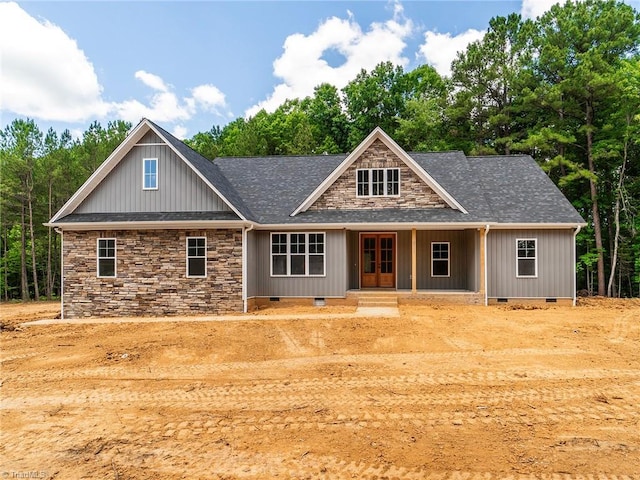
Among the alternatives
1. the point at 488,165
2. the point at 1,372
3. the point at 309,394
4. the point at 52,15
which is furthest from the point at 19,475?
the point at 488,165

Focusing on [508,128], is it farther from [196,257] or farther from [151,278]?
[151,278]

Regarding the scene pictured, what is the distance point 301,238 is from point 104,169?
23.9ft

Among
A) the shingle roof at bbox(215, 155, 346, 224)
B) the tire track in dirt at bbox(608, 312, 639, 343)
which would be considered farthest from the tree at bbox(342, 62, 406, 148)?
the tire track in dirt at bbox(608, 312, 639, 343)

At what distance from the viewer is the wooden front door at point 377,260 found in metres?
16.8

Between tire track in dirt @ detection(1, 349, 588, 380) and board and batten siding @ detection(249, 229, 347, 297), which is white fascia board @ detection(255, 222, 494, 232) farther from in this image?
tire track in dirt @ detection(1, 349, 588, 380)

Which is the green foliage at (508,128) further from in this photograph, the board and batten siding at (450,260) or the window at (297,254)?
the window at (297,254)

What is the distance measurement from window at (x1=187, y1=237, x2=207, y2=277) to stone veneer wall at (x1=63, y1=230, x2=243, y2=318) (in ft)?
0.46

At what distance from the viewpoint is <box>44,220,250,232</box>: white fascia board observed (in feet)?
45.2

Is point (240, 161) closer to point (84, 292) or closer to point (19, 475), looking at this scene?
point (84, 292)

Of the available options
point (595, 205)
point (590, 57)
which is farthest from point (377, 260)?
point (590, 57)

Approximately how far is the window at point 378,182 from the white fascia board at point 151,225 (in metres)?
4.64

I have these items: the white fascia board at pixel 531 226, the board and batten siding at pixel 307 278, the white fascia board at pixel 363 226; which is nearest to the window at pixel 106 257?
the board and batten siding at pixel 307 278

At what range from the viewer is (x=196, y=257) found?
14.2 meters

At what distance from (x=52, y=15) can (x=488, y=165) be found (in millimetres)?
17265
